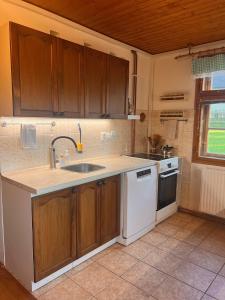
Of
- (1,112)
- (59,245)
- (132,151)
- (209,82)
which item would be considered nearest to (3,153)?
(1,112)

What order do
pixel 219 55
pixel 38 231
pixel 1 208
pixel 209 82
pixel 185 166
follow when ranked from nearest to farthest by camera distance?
pixel 38 231 < pixel 1 208 < pixel 219 55 < pixel 209 82 < pixel 185 166

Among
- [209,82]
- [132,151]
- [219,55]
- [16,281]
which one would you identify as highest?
[219,55]

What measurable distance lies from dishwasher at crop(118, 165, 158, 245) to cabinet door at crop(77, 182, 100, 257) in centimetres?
37

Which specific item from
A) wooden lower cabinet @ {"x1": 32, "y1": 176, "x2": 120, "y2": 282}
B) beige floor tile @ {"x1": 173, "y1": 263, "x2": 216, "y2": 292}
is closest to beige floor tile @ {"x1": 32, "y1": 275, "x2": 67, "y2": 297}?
wooden lower cabinet @ {"x1": 32, "y1": 176, "x2": 120, "y2": 282}

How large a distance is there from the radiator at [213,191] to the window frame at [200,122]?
0.45ft

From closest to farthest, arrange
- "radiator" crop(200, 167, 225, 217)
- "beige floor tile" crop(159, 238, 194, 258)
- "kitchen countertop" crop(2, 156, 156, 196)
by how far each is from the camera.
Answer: "kitchen countertop" crop(2, 156, 156, 196) → "beige floor tile" crop(159, 238, 194, 258) → "radiator" crop(200, 167, 225, 217)

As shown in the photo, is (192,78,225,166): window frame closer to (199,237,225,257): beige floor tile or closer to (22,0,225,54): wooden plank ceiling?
(22,0,225,54): wooden plank ceiling

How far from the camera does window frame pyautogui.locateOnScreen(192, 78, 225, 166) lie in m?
3.04

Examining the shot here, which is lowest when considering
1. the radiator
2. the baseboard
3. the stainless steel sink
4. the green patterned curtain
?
the baseboard

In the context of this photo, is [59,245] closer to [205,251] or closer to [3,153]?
[3,153]

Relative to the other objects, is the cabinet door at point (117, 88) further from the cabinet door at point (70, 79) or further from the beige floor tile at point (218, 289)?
the beige floor tile at point (218, 289)

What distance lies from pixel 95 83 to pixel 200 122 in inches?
68.1

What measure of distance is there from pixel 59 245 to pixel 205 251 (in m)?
1.60

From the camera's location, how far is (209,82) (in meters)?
3.12
